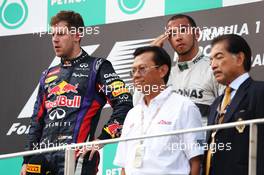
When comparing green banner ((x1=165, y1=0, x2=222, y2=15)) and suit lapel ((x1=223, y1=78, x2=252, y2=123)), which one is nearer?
suit lapel ((x1=223, y1=78, x2=252, y2=123))

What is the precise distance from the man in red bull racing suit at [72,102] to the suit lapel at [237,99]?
0.90m

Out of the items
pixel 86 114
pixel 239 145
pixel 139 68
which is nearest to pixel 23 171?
pixel 86 114

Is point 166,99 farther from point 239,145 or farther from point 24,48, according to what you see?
point 24,48

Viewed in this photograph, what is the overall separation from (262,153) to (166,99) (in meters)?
0.80

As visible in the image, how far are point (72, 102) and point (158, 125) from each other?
0.80 meters

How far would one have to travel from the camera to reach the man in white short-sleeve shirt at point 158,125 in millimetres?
5098

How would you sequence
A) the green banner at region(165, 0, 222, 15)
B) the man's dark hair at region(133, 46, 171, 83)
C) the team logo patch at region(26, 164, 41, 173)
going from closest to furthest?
the man's dark hair at region(133, 46, 171, 83) < the team logo patch at region(26, 164, 41, 173) < the green banner at region(165, 0, 222, 15)

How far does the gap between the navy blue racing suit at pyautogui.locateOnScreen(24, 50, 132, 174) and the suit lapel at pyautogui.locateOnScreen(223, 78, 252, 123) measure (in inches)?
35.6

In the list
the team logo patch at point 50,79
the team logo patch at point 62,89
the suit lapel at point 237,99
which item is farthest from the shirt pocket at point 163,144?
the team logo patch at point 50,79

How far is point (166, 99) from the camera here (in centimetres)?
535

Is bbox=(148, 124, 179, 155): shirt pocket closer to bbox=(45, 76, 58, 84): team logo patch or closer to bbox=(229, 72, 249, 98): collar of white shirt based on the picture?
bbox=(229, 72, 249, 98): collar of white shirt

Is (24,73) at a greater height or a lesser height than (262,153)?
greater

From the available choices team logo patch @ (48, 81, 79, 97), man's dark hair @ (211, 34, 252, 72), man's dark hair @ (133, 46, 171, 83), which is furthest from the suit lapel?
team logo patch @ (48, 81, 79, 97)

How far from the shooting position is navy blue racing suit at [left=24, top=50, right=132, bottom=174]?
5836 millimetres
